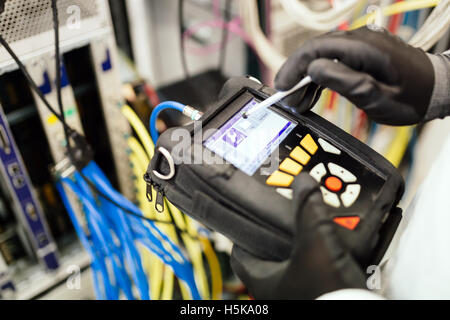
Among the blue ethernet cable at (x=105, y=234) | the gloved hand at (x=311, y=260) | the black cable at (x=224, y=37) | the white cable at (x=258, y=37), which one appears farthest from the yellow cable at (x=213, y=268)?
the black cable at (x=224, y=37)

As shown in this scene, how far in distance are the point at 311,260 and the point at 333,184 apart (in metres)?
0.14

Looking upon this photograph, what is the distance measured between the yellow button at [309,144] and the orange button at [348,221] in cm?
13

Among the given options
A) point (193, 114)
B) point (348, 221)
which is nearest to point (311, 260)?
point (348, 221)

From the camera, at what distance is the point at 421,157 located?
53.6 inches

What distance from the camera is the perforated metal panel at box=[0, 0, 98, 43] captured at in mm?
689

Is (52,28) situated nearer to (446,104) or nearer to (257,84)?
(257,84)

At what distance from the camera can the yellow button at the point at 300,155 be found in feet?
1.99

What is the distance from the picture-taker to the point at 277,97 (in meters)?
0.61

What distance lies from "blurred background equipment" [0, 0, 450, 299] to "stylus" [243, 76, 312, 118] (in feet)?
0.71

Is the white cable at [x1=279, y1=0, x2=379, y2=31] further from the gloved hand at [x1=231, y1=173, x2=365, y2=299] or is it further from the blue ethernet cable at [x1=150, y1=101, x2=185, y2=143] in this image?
the gloved hand at [x1=231, y1=173, x2=365, y2=299]

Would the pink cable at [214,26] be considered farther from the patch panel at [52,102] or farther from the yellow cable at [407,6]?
the patch panel at [52,102]

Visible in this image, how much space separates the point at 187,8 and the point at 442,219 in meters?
1.22

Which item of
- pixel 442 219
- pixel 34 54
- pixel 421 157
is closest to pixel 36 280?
pixel 34 54

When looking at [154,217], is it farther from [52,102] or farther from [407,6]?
[407,6]
